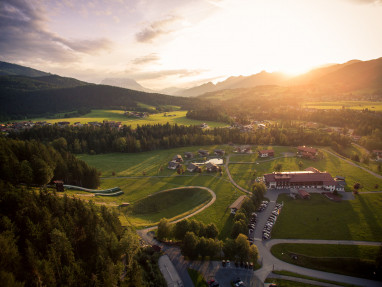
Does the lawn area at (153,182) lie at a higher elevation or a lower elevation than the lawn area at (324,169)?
lower

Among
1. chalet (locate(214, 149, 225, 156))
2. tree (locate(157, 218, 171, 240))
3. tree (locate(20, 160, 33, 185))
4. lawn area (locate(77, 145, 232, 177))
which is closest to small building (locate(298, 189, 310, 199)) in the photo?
tree (locate(157, 218, 171, 240))

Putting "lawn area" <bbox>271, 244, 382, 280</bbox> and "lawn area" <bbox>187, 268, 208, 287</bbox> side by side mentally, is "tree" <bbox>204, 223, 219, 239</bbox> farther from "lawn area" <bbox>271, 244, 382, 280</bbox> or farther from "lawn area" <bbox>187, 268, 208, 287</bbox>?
"lawn area" <bbox>271, 244, 382, 280</bbox>

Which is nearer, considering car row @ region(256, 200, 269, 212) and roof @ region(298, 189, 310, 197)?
car row @ region(256, 200, 269, 212)

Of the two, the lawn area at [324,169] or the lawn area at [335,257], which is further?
the lawn area at [324,169]

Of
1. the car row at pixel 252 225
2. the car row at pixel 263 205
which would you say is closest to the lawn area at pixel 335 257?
the car row at pixel 252 225

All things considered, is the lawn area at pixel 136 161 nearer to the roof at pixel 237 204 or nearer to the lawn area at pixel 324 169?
the lawn area at pixel 324 169

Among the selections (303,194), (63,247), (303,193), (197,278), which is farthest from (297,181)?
(63,247)

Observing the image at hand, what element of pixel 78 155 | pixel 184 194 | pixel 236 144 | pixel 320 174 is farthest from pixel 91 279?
pixel 236 144
